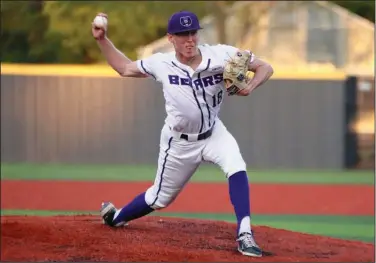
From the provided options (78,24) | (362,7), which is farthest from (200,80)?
(78,24)

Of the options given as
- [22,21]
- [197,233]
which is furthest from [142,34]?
[197,233]

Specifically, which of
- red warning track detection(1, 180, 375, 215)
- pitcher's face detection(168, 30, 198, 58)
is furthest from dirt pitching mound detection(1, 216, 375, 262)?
red warning track detection(1, 180, 375, 215)

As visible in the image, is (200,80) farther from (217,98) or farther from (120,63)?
(120,63)

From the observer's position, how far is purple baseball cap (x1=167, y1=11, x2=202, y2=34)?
5.04m

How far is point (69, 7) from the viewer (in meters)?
15.8

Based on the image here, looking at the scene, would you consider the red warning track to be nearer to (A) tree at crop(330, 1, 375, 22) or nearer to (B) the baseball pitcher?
(A) tree at crop(330, 1, 375, 22)

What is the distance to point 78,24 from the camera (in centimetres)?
1795

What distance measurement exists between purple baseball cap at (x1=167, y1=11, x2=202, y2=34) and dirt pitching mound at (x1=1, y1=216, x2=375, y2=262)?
1358 millimetres

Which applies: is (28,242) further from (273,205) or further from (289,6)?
(289,6)

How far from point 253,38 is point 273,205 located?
8508mm

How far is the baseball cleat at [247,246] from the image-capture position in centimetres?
493

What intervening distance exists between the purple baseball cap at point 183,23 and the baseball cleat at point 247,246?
4.34 feet

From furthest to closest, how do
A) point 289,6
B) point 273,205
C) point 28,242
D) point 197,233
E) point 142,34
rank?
point 142,34 < point 289,6 < point 273,205 < point 197,233 < point 28,242

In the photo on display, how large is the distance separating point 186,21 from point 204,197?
20.7 feet
